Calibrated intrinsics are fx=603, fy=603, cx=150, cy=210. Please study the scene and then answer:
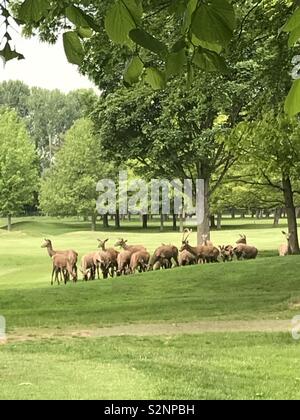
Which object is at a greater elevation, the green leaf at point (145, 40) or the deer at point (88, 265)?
the green leaf at point (145, 40)

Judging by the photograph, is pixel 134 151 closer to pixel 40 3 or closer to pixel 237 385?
pixel 237 385

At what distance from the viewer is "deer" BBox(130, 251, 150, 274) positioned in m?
18.5

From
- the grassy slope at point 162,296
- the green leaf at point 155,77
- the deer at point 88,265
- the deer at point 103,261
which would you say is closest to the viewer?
the green leaf at point 155,77

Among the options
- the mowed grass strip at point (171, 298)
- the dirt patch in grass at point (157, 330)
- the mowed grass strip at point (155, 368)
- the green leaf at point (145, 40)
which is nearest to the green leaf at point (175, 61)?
the green leaf at point (145, 40)

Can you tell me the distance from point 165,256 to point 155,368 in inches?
525

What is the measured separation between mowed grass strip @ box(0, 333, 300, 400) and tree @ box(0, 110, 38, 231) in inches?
796

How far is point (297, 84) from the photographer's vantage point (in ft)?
4.51

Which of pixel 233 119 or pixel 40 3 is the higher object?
pixel 233 119

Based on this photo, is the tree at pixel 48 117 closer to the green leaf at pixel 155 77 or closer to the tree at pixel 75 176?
the tree at pixel 75 176

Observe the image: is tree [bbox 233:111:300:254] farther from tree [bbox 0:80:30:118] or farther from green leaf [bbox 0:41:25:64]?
tree [bbox 0:80:30:118]

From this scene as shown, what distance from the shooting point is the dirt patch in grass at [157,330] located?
29.5 ft

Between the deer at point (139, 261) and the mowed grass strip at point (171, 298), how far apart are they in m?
1.52
